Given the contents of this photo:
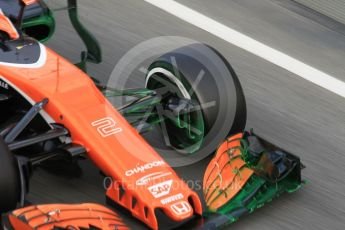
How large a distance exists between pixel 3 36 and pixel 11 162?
1.47 meters

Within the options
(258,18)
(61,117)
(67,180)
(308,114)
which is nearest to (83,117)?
(61,117)

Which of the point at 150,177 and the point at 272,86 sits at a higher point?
the point at 150,177

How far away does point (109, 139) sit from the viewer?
5004mm

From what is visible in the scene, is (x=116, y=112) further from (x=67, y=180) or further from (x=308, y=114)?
(x=308, y=114)

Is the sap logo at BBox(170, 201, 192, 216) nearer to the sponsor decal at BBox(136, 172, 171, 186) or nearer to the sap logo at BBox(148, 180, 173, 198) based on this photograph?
the sap logo at BBox(148, 180, 173, 198)

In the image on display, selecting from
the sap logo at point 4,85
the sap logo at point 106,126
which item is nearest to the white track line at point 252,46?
the sap logo at point 106,126

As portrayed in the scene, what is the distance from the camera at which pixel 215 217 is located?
15.8 feet

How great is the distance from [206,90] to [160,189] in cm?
99

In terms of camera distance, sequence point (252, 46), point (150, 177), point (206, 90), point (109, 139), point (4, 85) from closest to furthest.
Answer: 1. point (150, 177)
2. point (109, 139)
3. point (4, 85)
4. point (206, 90)
5. point (252, 46)

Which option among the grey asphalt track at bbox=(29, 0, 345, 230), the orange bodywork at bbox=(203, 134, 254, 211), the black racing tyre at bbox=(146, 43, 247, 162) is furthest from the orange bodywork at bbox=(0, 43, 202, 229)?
the black racing tyre at bbox=(146, 43, 247, 162)

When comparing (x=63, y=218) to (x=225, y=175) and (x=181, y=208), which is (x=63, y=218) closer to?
(x=181, y=208)

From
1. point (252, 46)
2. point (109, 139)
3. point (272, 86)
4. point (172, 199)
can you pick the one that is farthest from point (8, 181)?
point (252, 46)

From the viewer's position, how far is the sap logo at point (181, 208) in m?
4.69

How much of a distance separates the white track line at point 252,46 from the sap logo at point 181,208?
2838 mm
